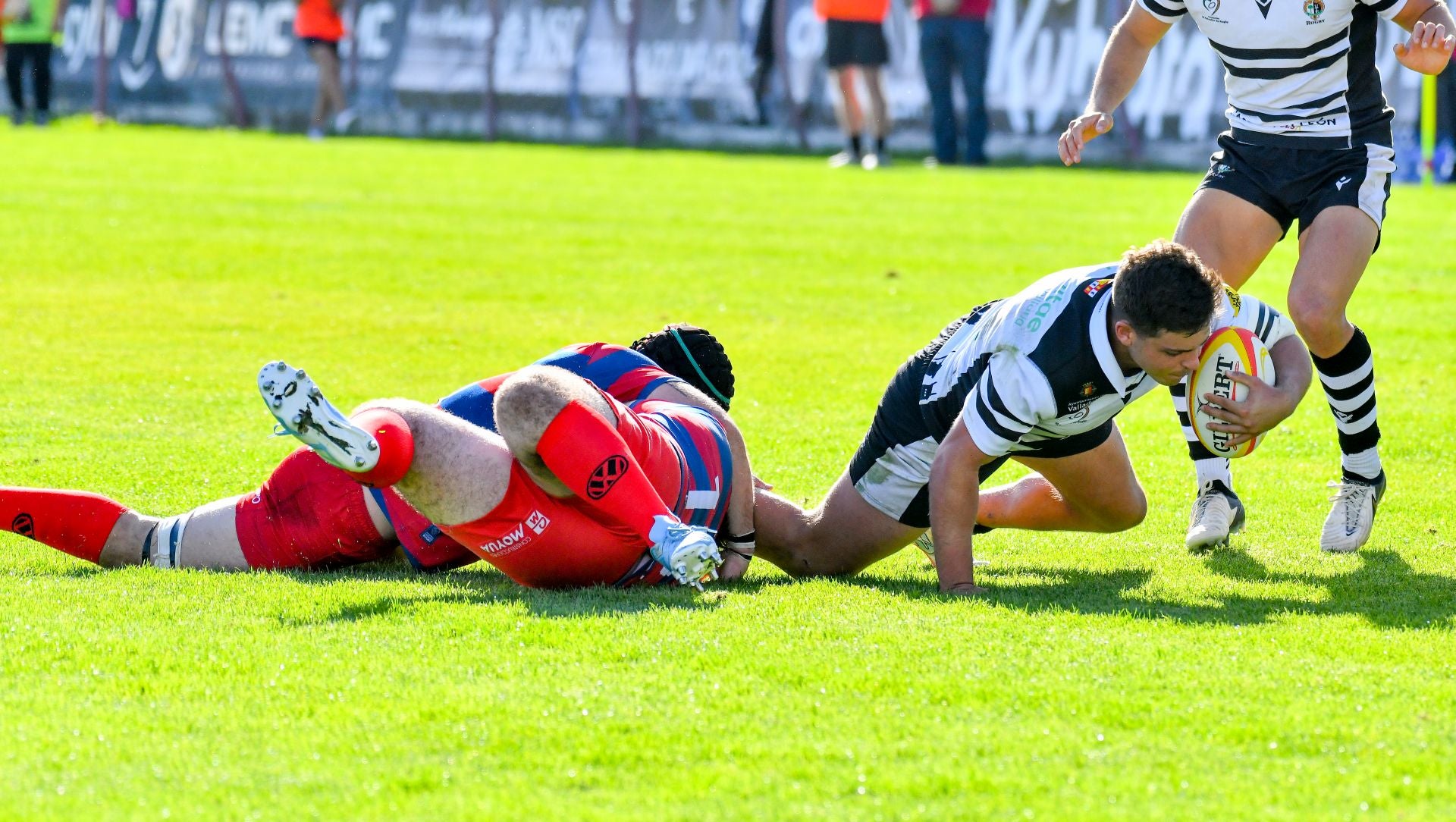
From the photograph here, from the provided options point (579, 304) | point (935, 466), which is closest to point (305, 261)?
point (579, 304)

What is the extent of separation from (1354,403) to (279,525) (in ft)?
12.0

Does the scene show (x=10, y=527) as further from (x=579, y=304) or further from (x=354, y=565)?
(x=579, y=304)

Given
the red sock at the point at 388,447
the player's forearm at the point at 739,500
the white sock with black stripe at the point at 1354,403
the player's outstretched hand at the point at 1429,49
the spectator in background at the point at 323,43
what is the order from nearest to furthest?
the red sock at the point at 388,447, the player's forearm at the point at 739,500, the player's outstretched hand at the point at 1429,49, the white sock with black stripe at the point at 1354,403, the spectator in background at the point at 323,43

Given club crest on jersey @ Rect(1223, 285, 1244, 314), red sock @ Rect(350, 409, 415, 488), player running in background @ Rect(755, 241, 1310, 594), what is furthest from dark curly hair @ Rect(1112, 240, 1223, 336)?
red sock @ Rect(350, 409, 415, 488)

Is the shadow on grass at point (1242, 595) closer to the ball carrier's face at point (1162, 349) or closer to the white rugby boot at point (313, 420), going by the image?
the ball carrier's face at point (1162, 349)

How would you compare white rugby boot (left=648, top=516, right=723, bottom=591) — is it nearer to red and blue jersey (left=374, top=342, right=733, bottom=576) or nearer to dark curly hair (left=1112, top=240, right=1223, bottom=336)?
red and blue jersey (left=374, top=342, right=733, bottom=576)

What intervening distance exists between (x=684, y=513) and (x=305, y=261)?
8.13m

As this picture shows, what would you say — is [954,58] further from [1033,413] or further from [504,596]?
[504,596]

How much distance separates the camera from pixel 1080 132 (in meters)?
6.20

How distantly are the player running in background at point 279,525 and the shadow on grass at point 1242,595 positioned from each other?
0.87 metres

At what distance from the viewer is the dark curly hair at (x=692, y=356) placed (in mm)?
5867

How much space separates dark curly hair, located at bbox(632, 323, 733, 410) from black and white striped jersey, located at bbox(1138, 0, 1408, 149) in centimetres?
208

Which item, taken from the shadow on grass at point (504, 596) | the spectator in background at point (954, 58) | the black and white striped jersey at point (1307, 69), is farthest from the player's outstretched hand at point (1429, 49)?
the spectator in background at point (954, 58)

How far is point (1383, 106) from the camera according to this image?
6.34 metres
